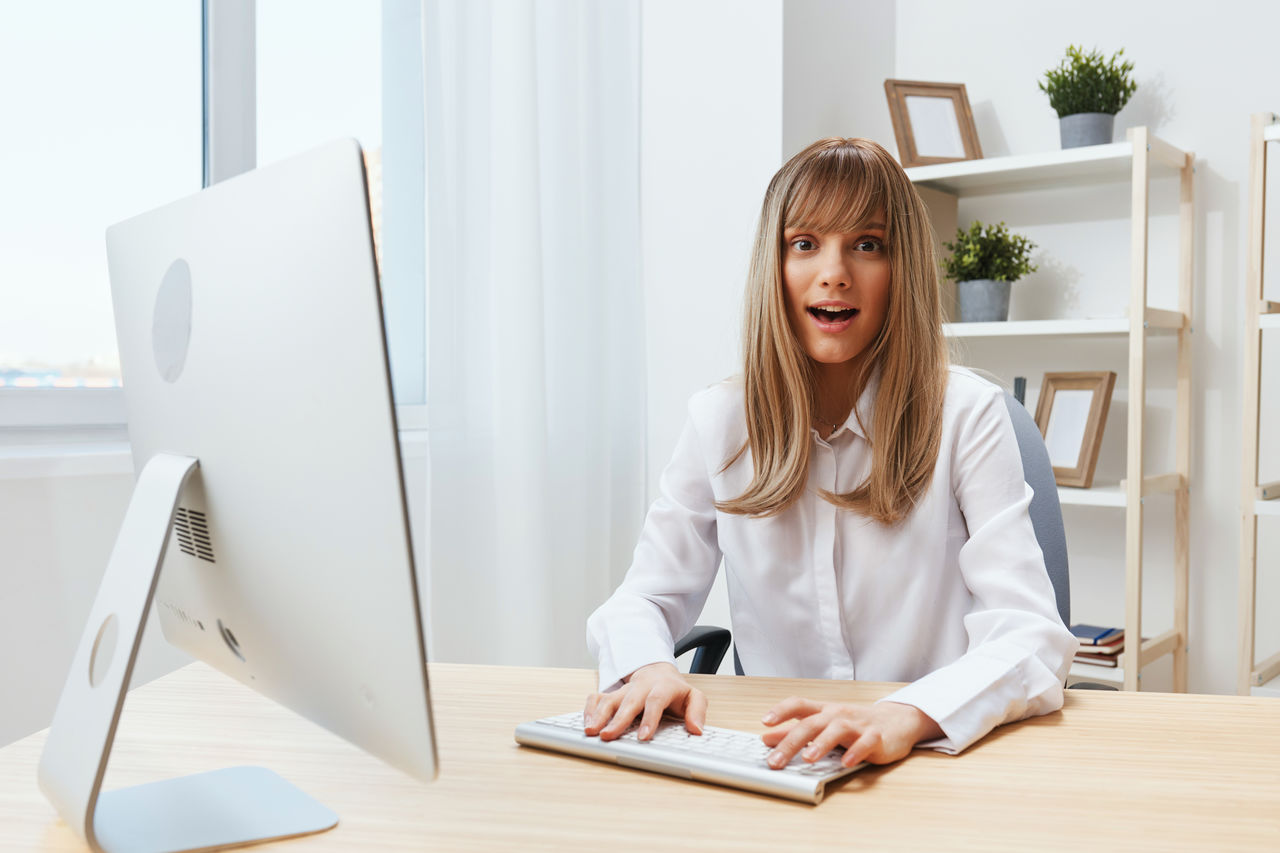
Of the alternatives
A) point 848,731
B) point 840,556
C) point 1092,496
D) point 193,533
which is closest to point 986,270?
point 1092,496

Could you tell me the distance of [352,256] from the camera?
1.77ft

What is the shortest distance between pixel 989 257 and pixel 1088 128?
0.34m

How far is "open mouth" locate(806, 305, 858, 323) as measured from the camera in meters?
1.31

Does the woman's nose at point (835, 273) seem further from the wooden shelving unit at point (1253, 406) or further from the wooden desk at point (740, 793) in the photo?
the wooden shelving unit at point (1253, 406)

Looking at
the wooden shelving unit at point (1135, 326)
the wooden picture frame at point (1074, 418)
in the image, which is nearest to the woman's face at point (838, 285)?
the wooden shelving unit at point (1135, 326)

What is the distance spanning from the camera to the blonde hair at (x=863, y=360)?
1.27 meters

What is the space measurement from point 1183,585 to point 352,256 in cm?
236

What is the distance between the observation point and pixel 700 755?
0.80 meters

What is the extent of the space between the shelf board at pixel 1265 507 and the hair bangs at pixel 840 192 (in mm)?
1301

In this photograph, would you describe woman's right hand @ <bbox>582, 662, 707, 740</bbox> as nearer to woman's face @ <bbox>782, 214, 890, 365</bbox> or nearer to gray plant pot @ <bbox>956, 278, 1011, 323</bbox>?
woman's face @ <bbox>782, 214, 890, 365</bbox>

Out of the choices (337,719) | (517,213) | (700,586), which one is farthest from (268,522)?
(517,213)

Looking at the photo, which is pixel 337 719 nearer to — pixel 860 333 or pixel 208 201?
pixel 208 201

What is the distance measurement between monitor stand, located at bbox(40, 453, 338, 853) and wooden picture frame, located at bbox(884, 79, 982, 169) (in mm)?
2080

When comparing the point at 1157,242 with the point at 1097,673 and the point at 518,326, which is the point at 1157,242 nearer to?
the point at 1097,673
